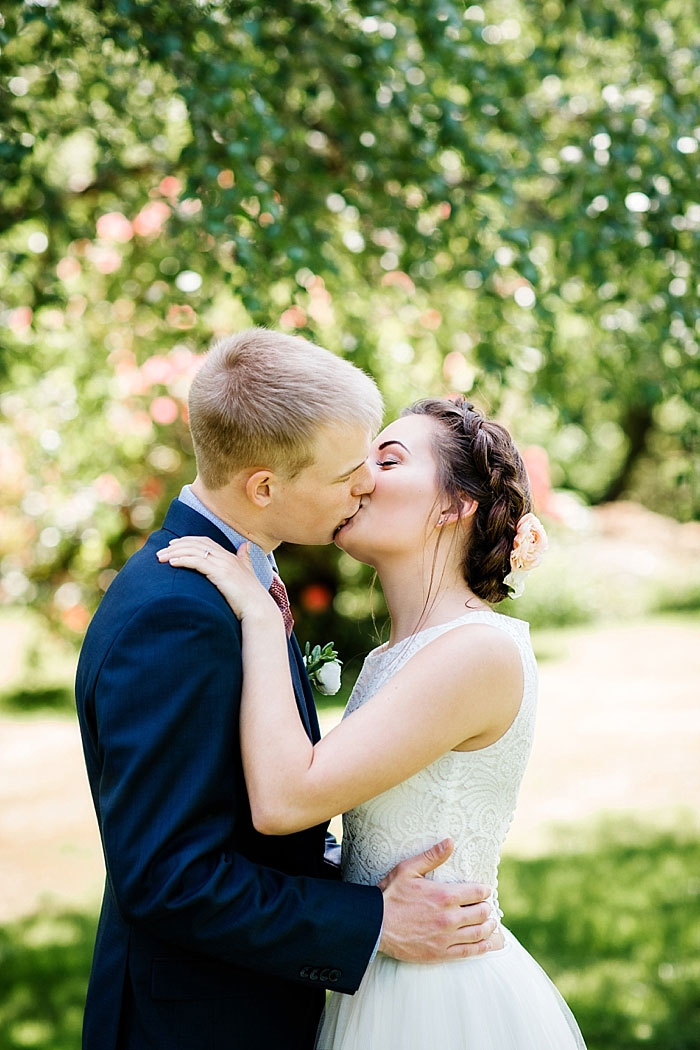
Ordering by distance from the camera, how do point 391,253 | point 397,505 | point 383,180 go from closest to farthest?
point 397,505 → point 383,180 → point 391,253

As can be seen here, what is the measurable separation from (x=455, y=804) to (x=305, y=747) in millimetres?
447

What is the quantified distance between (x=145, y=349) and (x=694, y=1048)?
13.1 ft

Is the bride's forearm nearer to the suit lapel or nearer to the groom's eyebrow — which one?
the suit lapel

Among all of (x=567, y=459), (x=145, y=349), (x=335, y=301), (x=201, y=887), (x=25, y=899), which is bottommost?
(x=567, y=459)

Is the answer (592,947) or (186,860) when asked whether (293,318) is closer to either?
(186,860)

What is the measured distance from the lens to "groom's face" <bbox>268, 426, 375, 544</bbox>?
85.0 inches

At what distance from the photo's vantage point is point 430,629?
2.37m

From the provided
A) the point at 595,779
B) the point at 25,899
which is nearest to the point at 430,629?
the point at 25,899

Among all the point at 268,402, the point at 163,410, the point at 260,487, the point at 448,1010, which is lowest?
the point at 163,410

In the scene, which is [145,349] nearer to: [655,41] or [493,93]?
[493,93]

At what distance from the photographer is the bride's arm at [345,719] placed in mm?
2006

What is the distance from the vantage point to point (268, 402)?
2.09m

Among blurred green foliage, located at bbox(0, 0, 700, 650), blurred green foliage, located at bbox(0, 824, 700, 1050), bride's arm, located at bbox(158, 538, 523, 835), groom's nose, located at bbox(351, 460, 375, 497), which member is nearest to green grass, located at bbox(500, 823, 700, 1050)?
blurred green foliage, located at bbox(0, 824, 700, 1050)

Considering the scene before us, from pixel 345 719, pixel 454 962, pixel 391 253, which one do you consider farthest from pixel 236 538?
pixel 391 253
